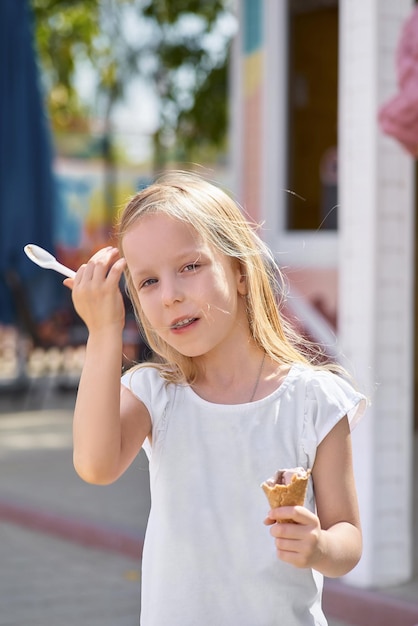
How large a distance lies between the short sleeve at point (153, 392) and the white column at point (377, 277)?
102 inches

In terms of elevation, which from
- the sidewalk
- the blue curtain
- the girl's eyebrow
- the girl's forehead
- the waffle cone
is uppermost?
the blue curtain

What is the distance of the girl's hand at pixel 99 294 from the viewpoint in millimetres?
2053

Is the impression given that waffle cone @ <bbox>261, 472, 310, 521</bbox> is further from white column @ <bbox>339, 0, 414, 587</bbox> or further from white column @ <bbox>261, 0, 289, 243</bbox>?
white column @ <bbox>261, 0, 289, 243</bbox>

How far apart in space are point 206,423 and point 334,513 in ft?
0.91

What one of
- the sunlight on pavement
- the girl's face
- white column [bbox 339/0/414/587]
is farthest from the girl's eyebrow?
the sunlight on pavement

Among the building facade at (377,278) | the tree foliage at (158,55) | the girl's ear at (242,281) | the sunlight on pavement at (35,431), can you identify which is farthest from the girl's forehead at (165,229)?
the tree foliage at (158,55)

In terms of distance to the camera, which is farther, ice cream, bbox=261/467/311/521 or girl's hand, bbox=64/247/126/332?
girl's hand, bbox=64/247/126/332

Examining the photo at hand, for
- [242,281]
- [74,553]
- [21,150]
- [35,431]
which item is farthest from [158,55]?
[242,281]

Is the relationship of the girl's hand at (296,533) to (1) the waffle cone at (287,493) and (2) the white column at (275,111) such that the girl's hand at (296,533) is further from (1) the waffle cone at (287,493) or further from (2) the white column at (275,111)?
(2) the white column at (275,111)

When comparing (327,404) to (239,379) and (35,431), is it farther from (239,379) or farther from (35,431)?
(35,431)

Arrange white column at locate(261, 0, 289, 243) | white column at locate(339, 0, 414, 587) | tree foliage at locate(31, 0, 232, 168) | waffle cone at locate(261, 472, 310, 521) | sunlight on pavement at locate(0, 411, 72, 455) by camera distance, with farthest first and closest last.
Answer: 1. tree foliage at locate(31, 0, 232, 168)
2. sunlight on pavement at locate(0, 411, 72, 455)
3. white column at locate(261, 0, 289, 243)
4. white column at locate(339, 0, 414, 587)
5. waffle cone at locate(261, 472, 310, 521)

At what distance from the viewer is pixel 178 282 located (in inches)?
81.7

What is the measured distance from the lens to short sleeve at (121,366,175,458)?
2.15 meters

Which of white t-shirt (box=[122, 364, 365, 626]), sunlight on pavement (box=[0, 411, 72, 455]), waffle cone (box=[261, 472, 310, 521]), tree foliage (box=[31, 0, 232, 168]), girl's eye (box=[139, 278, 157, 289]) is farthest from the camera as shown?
tree foliage (box=[31, 0, 232, 168])
